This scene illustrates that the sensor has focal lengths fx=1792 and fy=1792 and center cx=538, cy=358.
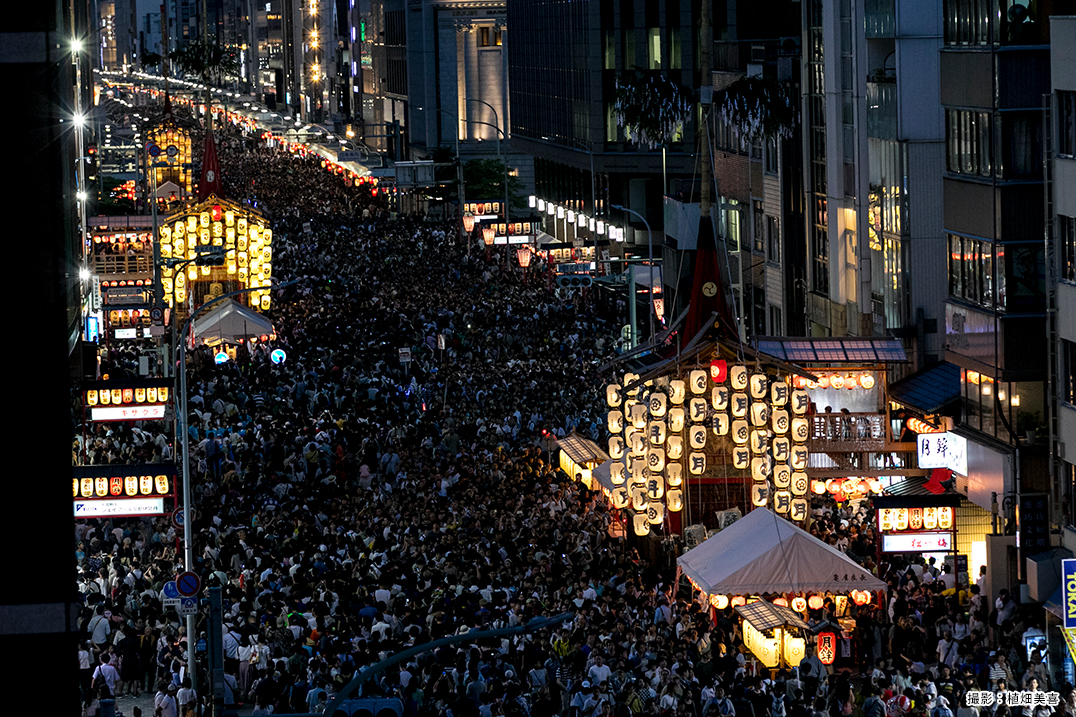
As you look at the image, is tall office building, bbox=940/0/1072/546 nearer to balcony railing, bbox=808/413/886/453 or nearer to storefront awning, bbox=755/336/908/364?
balcony railing, bbox=808/413/886/453

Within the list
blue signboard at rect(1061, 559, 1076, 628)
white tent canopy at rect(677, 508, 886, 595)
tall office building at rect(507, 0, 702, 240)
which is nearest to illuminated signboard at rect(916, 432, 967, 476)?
white tent canopy at rect(677, 508, 886, 595)

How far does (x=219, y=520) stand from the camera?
36.2 m

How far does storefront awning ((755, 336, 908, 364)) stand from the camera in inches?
1511

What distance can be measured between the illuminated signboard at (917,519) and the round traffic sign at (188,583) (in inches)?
490

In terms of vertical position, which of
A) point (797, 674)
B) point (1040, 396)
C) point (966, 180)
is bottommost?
point (797, 674)

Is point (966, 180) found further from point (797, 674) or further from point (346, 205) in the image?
point (346, 205)

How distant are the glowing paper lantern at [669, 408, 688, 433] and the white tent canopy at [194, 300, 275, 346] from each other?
84.7ft

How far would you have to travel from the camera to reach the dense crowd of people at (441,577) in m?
24.6

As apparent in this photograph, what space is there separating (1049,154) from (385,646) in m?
14.1

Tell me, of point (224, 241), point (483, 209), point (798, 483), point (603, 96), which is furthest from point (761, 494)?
point (603, 96)

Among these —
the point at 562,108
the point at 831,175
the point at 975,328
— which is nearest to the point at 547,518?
the point at 975,328

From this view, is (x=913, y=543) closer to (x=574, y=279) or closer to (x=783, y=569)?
(x=783, y=569)

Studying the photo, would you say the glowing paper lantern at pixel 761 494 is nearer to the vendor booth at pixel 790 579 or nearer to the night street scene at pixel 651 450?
the night street scene at pixel 651 450

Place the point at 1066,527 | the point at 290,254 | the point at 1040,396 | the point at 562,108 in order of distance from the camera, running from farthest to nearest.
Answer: the point at 562,108 < the point at 290,254 < the point at 1040,396 < the point at 1066,527
